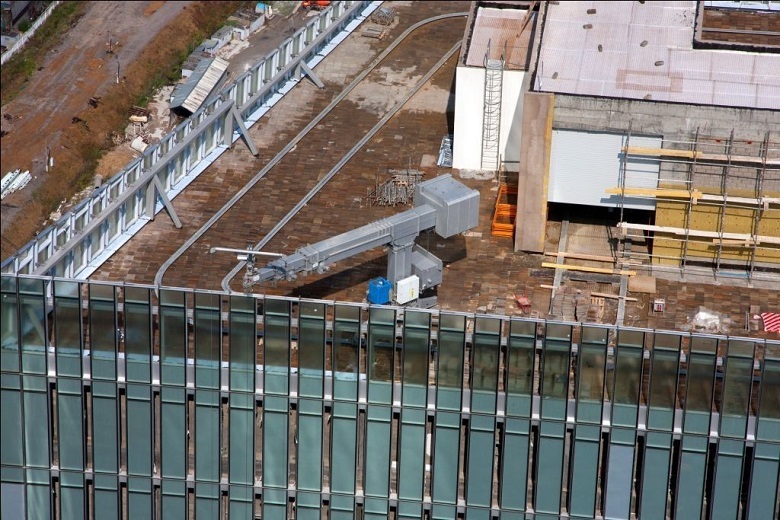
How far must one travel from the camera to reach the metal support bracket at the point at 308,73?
12406 centimetres

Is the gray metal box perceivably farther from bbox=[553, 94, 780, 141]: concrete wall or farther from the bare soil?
the bare soil

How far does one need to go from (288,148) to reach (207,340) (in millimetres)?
21795

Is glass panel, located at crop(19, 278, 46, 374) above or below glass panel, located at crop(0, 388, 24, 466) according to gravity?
above

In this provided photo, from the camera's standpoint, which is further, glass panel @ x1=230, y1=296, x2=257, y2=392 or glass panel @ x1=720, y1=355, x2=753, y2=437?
glass panel @ x1=230, y1=296, x2=257, y2=392

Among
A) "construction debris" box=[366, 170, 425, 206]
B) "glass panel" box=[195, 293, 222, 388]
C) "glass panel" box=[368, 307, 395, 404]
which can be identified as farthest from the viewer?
"construction debris" box=[366, 170, 425, 206]

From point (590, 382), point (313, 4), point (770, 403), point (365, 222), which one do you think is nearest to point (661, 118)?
point (590, 382)

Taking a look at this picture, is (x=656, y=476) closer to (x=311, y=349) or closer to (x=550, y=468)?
(x=550, y=468)

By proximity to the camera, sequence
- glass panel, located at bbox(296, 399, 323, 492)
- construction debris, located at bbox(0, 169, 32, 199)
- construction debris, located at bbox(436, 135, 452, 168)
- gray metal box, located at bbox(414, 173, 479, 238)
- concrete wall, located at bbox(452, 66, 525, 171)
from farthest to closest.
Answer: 1. construction debris, located at bbox(0, 169, 32, 199)
2. construction debris, located at bbox(436, 135, 452, 168)
3. concrete wall, located at bbox(452, 66, 525, 171)
4. gray metal box, located at bbox(414, 173, 479, 238)
5. glass panel, located at bbox(296, 399, 323, 492)

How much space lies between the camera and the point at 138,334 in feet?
329

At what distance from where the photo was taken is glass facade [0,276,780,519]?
96438 millimetres

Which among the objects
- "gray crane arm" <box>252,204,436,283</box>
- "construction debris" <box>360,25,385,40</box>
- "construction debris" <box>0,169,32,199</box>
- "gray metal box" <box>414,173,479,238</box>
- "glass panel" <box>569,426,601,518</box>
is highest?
"construction debris" <box>360,25,385,40</box>

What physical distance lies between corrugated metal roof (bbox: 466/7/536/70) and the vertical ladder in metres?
1.09

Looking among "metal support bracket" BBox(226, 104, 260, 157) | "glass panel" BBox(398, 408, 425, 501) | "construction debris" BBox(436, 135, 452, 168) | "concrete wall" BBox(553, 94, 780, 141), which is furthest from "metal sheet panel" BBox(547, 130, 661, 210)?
"metal support bracket" BBox(226, 104, 260, 157)

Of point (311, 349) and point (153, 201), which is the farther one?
point (153, 201)
